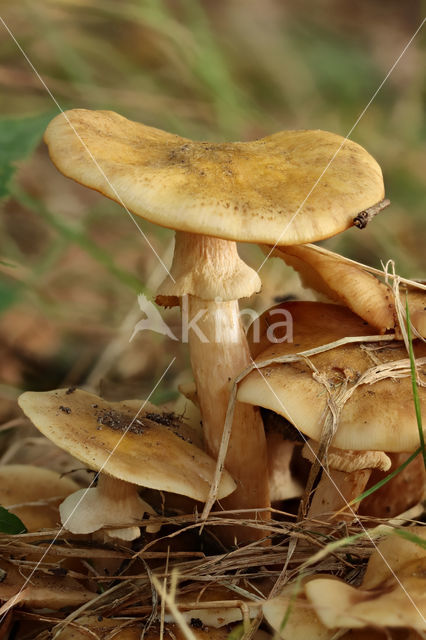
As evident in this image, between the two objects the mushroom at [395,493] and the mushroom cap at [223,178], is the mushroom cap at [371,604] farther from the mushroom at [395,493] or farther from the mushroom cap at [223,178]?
the mushroom at [395,493]

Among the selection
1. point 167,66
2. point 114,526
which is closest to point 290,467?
point 114,526

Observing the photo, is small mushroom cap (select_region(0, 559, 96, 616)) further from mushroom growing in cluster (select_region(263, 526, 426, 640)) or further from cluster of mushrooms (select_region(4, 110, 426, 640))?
mushroom growing in cluster (select_region(263, 526, 426, 640))

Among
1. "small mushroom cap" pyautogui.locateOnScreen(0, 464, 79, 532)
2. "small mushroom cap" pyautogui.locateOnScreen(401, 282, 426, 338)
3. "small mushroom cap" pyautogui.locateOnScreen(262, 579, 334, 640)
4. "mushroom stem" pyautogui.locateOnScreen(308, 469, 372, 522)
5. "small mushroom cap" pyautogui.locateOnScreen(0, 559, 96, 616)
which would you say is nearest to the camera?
"small mushroom cap" pyautogui.locateOnScreen(262, 579, 334, 640)

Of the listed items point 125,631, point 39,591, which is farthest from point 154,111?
point 125,631

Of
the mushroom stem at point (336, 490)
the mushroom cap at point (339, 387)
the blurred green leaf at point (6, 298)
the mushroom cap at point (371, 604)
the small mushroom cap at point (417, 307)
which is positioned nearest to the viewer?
the mushroom cap at point (371, 604)

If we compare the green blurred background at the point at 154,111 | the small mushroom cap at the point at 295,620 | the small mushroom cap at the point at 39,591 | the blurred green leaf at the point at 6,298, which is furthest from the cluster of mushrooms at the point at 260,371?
the green blurred background at the point at 154,111

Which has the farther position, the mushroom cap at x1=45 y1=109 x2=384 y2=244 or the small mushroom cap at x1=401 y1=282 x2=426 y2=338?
the small mushroom cap at x1=401 y1=282 x2=426 y2=338

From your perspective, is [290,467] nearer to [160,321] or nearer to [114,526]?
[114,526]

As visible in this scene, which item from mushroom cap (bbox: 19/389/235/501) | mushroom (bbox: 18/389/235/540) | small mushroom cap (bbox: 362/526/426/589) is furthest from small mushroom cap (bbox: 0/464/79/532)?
small mushroom cap (bbox: 362/526/426/589)

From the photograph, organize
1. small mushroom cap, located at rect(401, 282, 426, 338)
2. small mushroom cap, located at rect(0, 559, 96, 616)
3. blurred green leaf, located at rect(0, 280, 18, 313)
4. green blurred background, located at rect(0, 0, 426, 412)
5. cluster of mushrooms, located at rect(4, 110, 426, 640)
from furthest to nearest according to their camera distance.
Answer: green blurred background, located at rect(0, 0, 426, 412) < blurred green leaf, located at rect(0, 280, 18, 313) < small mushroom cap, located at rect(401, 282, 426, 338) < small mushroom cap, located at rect(0, 559, 96, 616) < cluster of mushrooms, located at rect(4, 110, 426, 640)
